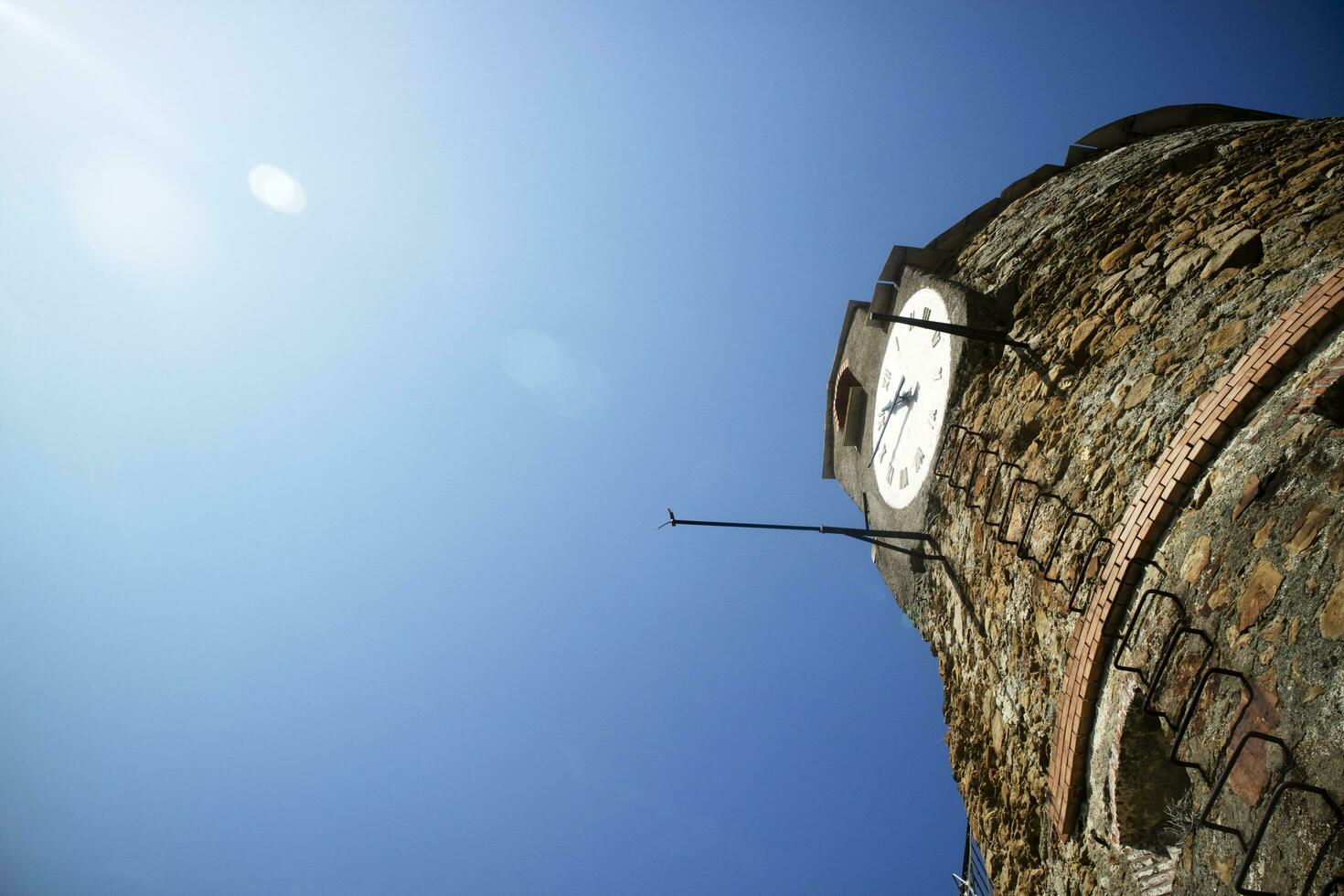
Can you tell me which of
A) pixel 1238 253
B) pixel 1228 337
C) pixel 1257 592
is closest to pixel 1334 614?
pixel 1257 592

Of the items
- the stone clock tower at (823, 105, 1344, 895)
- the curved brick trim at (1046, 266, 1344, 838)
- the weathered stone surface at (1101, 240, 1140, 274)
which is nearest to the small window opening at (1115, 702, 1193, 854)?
the stone clock tower at (823, 105, 1344, 895)

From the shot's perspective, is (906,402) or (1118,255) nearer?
(1118,255)

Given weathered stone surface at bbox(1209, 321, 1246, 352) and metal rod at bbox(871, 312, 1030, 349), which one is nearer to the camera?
weathered stone surface at bbox(1209, 321, 1246, 352)

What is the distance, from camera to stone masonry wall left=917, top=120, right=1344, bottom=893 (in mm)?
2068

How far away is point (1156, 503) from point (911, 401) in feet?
7.61

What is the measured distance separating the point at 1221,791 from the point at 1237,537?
76 centimetres

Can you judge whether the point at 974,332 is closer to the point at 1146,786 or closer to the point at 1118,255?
the point at 1118,255

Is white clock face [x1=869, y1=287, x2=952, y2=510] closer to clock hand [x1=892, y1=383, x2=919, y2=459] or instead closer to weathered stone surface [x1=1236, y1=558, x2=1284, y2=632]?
clock hand [x1=892, y1=383, x2=919, y2=459]

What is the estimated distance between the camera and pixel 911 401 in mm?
4895

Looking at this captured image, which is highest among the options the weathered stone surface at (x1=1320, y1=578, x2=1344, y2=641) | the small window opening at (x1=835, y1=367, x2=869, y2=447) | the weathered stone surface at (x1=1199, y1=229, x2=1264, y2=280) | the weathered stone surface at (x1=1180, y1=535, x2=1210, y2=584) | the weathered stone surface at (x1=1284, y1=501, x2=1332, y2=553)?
the small window opening at (x1=835, y1=367, x2=869, y2=447)

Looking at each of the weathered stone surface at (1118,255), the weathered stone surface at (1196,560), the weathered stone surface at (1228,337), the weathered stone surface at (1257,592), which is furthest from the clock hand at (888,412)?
the weathered stone surface at (1257,592)

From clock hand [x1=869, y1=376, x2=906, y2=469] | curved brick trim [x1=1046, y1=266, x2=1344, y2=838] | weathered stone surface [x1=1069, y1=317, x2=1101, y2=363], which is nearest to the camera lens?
curved brick trim [x1=1046, y1=266, x2=1344, y2=838]

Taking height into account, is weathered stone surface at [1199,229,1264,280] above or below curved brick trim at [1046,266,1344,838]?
above

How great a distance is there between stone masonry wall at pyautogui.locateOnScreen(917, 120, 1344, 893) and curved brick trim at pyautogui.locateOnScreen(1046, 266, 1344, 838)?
0.10 feet
